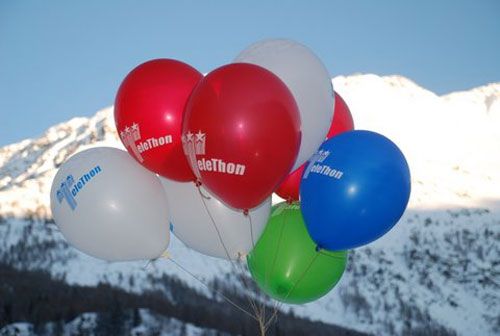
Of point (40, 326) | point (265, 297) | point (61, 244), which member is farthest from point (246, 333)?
point (265, 297)

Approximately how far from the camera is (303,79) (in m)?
9.31

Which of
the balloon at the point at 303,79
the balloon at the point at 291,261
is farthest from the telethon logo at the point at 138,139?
the balloon at the point at 291,261

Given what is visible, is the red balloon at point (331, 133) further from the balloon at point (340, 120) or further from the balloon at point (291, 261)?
the balloon at point (291, 261)

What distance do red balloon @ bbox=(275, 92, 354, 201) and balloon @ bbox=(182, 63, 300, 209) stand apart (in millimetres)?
1414

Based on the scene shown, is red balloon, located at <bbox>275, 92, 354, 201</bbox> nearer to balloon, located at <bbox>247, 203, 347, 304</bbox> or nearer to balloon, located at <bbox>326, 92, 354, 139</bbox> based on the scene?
balloon, located at <bbox>326, 92, 354, 139</bbox>

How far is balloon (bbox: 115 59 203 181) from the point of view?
8969 millimetres

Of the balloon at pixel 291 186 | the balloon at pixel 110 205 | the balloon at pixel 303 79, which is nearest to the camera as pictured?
the balloon at pixel 303 79

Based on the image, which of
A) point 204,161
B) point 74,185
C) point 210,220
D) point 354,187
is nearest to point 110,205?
point 74,185

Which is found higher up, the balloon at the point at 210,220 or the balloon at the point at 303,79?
the balloon at the point at 303,79

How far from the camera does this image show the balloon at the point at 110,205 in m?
9.47

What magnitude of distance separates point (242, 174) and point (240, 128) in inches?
23.4

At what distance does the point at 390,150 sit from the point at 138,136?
3.33 metres

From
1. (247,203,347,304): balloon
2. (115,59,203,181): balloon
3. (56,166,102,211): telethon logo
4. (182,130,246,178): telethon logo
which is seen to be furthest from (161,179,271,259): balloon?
(182,130,246,178): telethon logo

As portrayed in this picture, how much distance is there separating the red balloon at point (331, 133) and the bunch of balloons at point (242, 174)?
0.02 m
